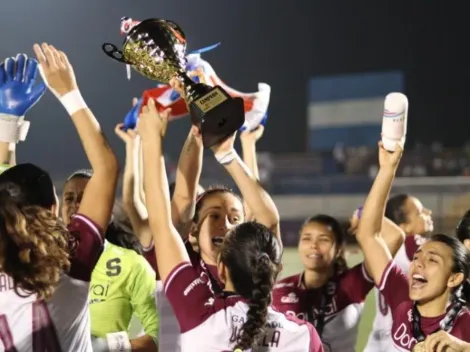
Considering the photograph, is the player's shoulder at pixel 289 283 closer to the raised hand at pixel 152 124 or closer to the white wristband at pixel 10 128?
the white wristband at pixel 10 128

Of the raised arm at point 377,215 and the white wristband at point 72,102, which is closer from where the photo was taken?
the white wristband at point 72,102

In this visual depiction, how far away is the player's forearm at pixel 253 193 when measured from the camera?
2.31m

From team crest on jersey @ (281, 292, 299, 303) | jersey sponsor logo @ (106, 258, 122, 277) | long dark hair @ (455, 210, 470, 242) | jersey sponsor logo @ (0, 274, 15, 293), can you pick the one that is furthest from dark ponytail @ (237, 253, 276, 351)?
long dark hair @ (455, 210, 470, 242)

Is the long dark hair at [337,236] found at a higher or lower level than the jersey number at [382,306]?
higher

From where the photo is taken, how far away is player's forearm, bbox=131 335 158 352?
8.68ft

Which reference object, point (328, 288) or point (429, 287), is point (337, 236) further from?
point (429, 287)

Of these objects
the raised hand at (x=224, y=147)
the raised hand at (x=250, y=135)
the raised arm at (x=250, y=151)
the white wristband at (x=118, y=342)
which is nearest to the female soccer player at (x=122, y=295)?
the white wristband at (x=118, y=342)

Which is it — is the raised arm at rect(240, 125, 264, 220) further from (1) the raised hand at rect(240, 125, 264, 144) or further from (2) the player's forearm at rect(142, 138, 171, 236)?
(2) the player's forearm at rect(142, 138, 171, 236)

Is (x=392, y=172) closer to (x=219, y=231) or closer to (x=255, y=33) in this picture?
(x=219, y=231)

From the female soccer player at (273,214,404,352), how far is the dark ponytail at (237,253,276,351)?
1005 mm

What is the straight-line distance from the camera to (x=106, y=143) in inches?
75.4

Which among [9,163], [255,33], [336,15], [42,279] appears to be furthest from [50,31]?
[42,279]

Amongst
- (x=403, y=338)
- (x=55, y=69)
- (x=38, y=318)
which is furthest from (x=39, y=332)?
(x=403, y=338)

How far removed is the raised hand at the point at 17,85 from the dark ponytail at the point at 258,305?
3.09ft
